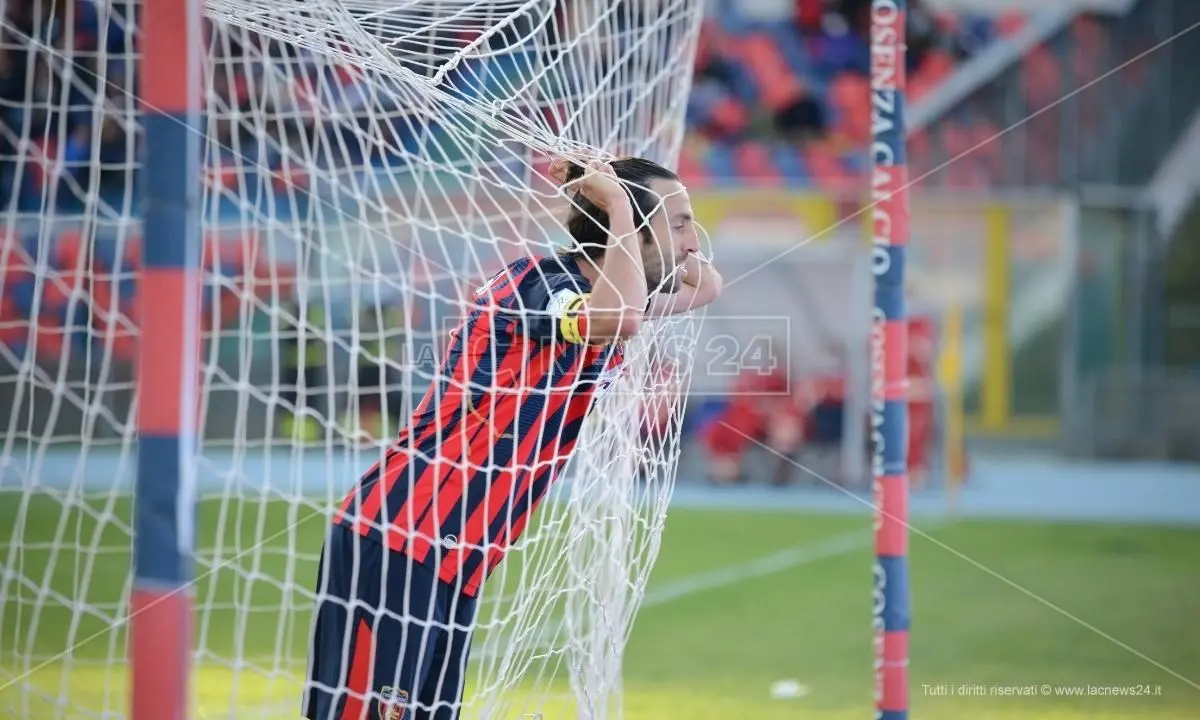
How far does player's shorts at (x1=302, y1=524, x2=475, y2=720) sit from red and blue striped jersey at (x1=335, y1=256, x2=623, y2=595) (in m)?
0.04

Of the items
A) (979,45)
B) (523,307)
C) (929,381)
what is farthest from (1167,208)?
(523,307)

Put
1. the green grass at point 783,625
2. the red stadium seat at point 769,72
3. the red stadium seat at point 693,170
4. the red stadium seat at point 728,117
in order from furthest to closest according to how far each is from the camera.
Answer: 1. the red stadium seat at point 769,72
2. the red stadium seat at point 728,117
3. the red stadium seat at point 693,170
4. the green grass at point 783,625

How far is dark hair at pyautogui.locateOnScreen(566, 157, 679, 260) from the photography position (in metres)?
2.71

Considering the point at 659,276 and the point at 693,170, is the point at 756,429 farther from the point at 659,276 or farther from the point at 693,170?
the point at 659,276

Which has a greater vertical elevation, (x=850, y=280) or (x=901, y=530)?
(x=850, y=280)

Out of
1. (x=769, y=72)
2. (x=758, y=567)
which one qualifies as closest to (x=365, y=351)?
(x=758, y=567)

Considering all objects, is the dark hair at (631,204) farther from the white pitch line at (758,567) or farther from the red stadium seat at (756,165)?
the red stadium seat at (756,165)

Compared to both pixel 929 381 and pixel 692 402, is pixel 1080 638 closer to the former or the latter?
pixel 929 381

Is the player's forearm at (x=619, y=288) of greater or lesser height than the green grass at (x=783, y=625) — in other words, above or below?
above

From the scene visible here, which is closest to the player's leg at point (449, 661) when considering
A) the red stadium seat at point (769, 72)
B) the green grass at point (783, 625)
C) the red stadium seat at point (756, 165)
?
the green grass at point (783, 625)

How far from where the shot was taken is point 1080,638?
224 inches

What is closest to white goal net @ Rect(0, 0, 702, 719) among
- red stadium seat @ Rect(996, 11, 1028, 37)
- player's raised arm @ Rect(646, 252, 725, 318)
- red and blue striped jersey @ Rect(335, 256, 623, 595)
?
player's raised arm @ Rect(646, 252, 725, 318)

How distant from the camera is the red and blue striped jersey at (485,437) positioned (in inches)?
99.4

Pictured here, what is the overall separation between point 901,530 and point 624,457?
74 cm
